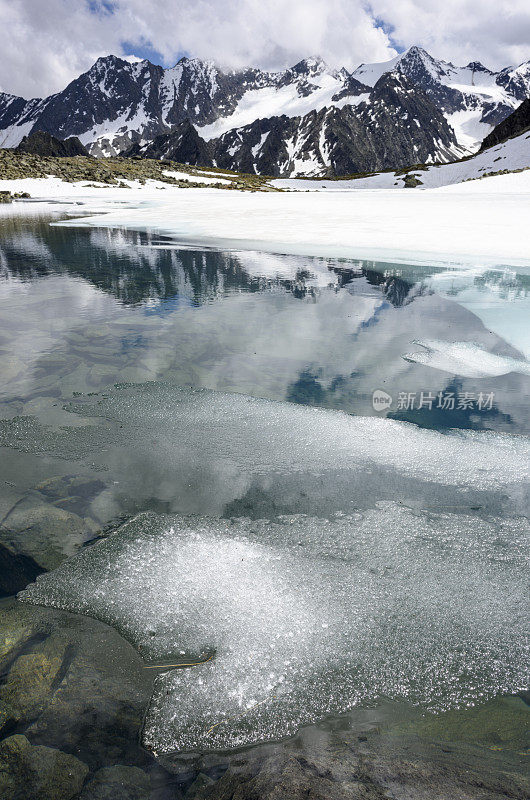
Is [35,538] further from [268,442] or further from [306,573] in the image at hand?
[268,442]

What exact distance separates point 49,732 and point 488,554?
305 cm

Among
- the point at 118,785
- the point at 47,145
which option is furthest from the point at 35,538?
the point at 47,145

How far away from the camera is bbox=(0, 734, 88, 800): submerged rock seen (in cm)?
198

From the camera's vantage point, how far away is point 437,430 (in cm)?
500

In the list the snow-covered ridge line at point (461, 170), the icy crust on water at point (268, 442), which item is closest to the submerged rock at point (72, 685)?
the icy crust on water at point (268, 442)

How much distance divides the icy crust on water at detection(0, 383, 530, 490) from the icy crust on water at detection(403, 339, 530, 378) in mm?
1816

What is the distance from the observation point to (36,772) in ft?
6.72

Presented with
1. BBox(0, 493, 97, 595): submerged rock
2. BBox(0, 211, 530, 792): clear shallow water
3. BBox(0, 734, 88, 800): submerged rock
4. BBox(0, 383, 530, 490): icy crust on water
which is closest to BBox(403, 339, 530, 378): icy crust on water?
BBox(0, 211, 530, 792): clear shallow water

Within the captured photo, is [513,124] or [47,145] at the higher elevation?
[47,145]

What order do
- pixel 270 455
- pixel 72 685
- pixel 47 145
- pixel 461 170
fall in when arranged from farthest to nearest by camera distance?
pixel 47 145 → pixel 461 170 → pixel 270 455 → pixel 72 685

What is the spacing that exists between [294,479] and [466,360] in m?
4.04

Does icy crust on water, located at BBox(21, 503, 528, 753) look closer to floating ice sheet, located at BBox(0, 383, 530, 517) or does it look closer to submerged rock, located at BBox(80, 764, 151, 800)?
submerged rock, located at BBox(80, 764, 151, 800)

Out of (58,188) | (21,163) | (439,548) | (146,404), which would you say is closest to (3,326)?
(146,404)

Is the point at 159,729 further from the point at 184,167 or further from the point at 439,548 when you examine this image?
the point at 184,167
